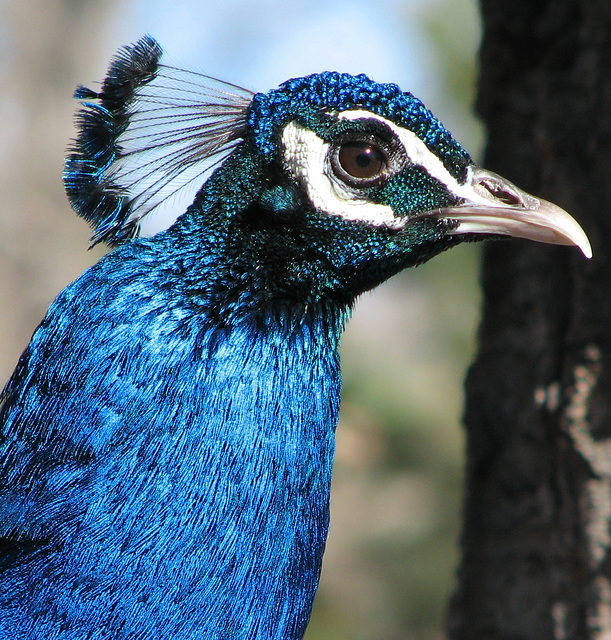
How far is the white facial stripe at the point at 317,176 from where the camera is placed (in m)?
1.40

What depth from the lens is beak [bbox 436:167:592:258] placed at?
1.46 m

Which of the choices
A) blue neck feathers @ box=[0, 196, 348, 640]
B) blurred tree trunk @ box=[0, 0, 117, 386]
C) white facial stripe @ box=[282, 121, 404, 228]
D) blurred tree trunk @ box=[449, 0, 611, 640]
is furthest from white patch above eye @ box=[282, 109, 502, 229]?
blurred tree trunk @ box=[0, 0, 117, 386]

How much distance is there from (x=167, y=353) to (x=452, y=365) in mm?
6700

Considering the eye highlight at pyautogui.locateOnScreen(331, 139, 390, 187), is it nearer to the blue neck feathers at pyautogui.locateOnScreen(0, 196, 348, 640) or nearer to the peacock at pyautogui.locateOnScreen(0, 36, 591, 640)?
the peacock at pyautogui.locateOnScreen(0, 36, 591, 640)

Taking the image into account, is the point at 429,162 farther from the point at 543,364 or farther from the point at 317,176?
the point at 543,364

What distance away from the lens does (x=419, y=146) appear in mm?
1415

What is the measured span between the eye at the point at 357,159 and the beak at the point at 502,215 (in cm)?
17

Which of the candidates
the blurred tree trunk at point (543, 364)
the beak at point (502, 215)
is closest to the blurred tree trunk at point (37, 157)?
the blurred tree trunk at point (543, 364)

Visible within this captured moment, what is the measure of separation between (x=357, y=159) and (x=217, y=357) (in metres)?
0.44

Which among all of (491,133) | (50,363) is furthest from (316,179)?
(491,133)

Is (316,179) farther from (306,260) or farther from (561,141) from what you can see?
(561,141)

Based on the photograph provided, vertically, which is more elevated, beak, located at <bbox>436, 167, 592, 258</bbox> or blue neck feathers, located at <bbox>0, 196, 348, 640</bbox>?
beak, located at <bbox>436, 167, 592, 258</bbox>

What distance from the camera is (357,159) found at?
1.40m

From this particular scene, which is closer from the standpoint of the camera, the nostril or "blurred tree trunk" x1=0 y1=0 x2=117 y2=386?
the nostril
